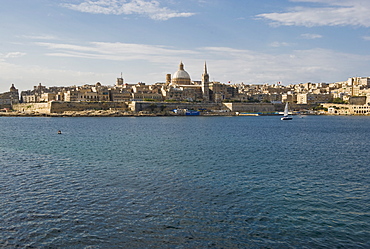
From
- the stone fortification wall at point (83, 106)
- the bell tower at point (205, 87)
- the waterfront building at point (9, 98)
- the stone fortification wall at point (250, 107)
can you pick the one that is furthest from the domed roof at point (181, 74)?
the waterfront building at point (9, 98)

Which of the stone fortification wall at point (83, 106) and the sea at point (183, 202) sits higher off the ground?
the stone fortification wall at point (83, 106)

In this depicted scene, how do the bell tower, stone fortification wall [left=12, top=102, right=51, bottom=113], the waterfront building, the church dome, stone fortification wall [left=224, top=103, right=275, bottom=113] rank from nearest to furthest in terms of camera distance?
stone fortification wall [left=12, top=102, right=51, bottom=113] → stone fortification wall [left=224, top=103, right=275, bottom=113] → the bell tower → the waterfront building → the church dome

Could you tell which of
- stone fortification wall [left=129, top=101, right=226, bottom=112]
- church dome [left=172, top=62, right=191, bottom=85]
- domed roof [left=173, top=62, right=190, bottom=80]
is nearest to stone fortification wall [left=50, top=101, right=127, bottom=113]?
stone fortification wall [left=129, top=101, right=226, bottom=112]

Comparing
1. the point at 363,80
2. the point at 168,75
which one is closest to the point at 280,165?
the point at 168,75

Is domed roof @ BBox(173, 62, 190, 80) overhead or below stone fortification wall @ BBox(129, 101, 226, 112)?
overhead

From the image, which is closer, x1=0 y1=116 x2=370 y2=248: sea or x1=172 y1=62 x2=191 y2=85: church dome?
x1=0 y1=116 x2=370 y2=248: sea

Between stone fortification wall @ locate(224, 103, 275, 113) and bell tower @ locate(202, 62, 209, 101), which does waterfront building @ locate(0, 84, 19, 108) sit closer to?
bell tower @ locate(202, 62, 209, 101)

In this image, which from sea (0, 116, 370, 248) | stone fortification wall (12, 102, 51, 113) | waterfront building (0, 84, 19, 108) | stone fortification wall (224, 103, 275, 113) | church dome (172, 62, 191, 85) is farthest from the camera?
church dome (172, 62, 191, 85)

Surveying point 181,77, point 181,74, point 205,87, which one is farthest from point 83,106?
point 181,74

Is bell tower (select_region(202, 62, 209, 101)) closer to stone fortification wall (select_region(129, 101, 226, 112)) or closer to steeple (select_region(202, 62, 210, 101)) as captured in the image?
steeple (select_region(202, 62, 210, 101))

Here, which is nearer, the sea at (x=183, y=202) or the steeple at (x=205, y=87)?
the sea at (x=183, y=202)

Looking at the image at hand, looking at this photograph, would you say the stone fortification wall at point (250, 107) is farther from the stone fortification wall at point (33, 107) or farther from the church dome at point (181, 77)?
the stone fortification wall at point (33, 107)

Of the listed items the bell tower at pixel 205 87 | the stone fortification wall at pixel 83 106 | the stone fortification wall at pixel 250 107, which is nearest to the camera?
the stone fortification wall at pixel 83 106

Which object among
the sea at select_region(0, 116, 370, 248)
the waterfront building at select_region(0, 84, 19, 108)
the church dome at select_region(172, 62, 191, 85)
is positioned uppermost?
the church dome at select_region(172, 62, 191, 85)
